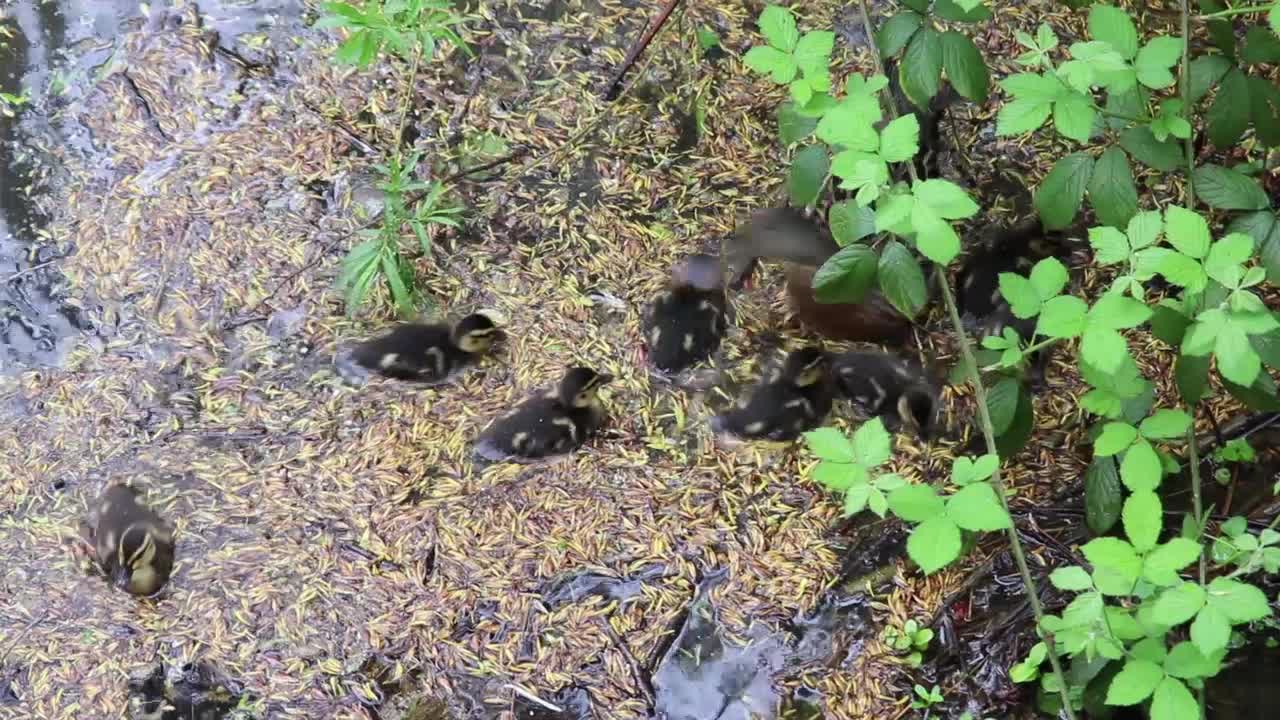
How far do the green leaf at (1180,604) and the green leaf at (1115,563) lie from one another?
5cm

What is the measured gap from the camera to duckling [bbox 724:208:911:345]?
270 cm

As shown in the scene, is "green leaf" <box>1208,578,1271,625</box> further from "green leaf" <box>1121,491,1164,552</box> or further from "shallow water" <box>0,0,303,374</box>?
"shallow water" <box>0,0,303,374</box>

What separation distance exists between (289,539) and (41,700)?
2.36 feet

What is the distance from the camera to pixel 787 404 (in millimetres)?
2592

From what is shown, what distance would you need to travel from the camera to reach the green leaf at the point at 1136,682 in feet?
4.83

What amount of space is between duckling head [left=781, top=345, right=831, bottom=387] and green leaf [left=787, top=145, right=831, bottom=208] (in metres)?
0.72

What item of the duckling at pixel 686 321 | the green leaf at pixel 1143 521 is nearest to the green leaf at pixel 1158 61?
the green leaf at pixel 1143 521

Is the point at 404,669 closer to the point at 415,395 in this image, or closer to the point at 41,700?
the point at 415,395

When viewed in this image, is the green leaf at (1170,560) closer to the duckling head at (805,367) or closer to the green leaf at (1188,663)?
the green leaf at (1188,663)

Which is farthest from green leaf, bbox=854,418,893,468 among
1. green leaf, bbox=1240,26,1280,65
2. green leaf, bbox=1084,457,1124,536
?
green leaf, bbox=1240,26,1280,65

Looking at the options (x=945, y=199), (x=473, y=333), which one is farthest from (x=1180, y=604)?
(x=473, y=333)

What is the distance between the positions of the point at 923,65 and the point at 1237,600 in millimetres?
1135

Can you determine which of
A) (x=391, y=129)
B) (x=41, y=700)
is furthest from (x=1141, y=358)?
(x=41, y=700)

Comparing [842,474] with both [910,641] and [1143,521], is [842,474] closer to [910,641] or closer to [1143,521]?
[1143,521]
